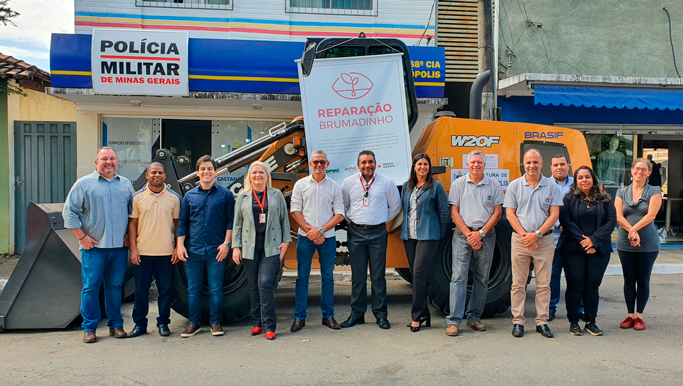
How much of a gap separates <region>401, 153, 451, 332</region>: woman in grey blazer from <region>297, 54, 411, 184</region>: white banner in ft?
1.41

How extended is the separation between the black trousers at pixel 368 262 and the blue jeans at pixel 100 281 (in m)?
2.34

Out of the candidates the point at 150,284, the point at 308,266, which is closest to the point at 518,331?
the point at 308,266

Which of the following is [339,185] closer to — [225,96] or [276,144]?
[276,144]

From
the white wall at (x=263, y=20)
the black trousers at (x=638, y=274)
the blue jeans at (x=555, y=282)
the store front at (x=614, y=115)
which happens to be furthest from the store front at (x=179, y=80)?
the store front at (x=614, y=115)

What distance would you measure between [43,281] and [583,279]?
5532 millimetres

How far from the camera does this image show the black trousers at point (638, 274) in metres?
5.40

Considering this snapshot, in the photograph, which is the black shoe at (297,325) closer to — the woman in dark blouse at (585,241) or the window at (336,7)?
the woman in dark blouse at (585,241)

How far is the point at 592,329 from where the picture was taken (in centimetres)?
524

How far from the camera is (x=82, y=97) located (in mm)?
7031

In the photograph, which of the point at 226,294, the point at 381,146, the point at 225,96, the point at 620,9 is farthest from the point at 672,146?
the point at 226,294

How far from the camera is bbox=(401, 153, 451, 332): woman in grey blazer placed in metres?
5.20

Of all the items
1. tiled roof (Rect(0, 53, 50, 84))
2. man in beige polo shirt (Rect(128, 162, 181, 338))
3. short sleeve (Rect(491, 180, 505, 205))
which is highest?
tiled roof (Rect(0, 53, 50, 84))

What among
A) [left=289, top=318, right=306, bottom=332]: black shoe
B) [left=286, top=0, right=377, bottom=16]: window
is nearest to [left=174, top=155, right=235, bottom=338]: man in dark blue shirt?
[left=289, top=318, right=306, bottom=332]: black shoe

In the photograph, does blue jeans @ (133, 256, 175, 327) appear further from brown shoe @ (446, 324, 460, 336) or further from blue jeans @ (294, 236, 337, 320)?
brown shoe @ (446, 324, 460, 336)
